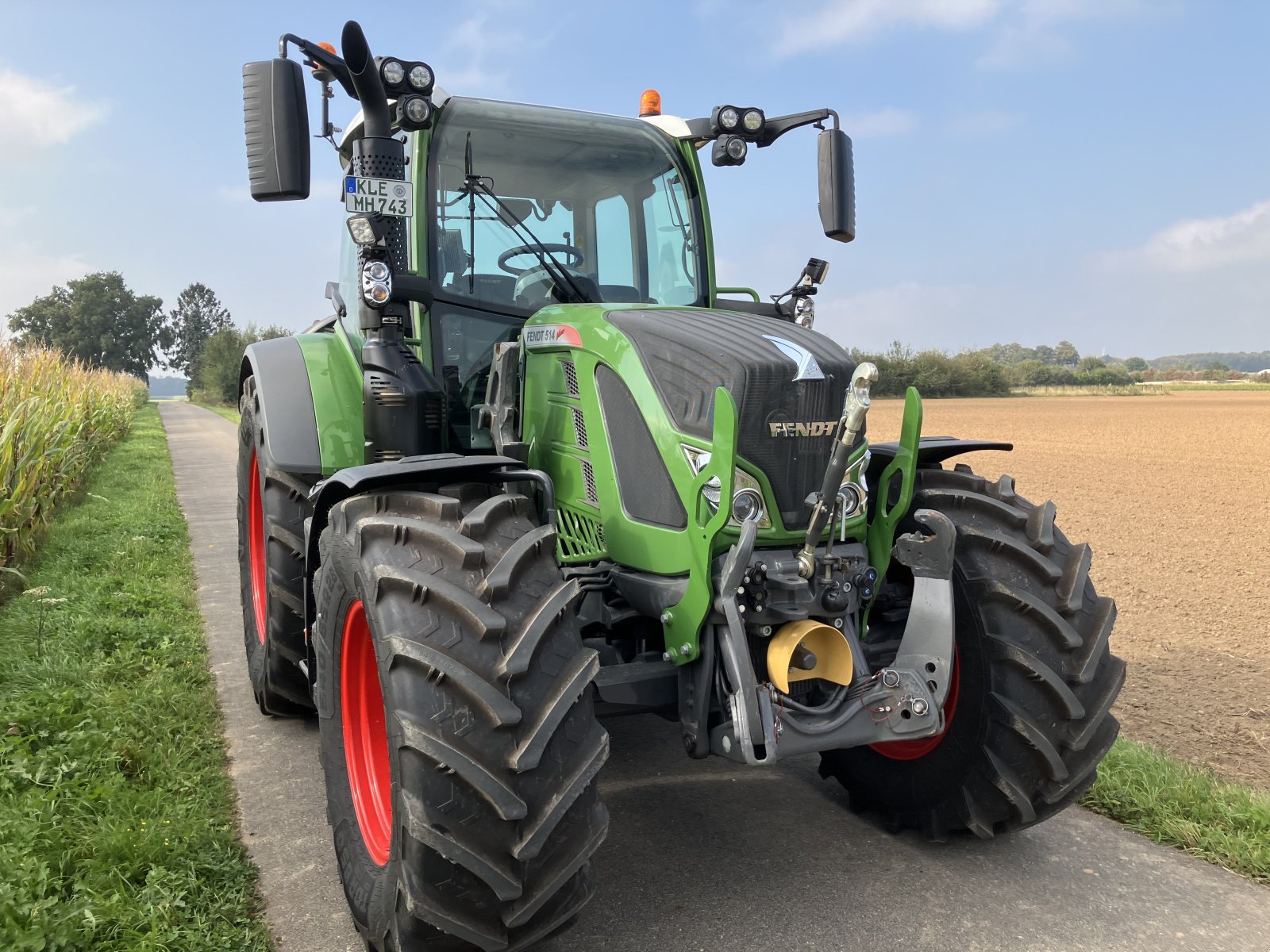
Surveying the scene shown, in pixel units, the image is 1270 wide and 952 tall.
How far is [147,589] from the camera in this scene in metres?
6.50

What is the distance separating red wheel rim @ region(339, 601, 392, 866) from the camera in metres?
2.78

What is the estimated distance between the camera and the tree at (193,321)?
99.1m

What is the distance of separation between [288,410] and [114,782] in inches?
59.6

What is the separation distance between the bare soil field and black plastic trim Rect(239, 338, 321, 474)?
3721 millimetres

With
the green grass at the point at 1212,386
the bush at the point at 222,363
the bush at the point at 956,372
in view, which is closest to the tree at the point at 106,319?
the bush at the point at 222,363

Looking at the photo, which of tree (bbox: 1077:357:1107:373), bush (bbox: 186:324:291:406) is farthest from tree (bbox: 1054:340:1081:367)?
bush (bbox: 186:324:291:406)

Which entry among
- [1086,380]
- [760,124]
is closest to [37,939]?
[760,124]

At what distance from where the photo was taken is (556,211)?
12.3 feet

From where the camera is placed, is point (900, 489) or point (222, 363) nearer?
point (900, 489)

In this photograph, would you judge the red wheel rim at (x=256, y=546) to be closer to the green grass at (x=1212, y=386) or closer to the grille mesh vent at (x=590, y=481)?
the grille mesh vent at (x=590, y=481)

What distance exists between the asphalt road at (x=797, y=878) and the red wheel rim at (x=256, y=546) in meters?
0.80

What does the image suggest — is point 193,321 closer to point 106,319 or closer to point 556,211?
point 106,319

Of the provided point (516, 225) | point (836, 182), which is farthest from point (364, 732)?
point (836, 182)

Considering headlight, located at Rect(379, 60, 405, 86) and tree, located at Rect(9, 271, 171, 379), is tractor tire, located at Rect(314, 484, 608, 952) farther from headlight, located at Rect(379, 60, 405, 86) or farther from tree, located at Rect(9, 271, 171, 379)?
tree, located at Rect(9, 271, 171, 379)
